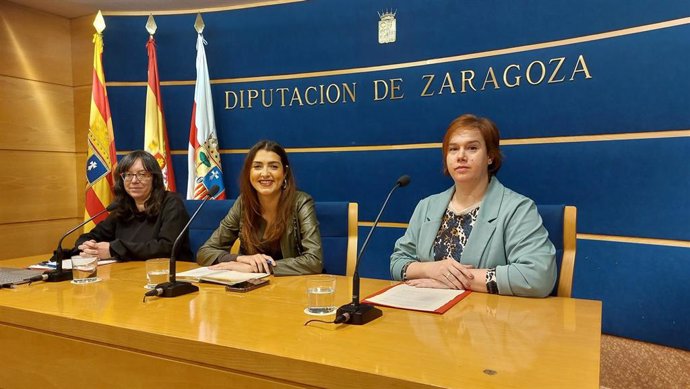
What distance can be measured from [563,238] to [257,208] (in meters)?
1.37

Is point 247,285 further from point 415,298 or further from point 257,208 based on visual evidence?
point 257,208

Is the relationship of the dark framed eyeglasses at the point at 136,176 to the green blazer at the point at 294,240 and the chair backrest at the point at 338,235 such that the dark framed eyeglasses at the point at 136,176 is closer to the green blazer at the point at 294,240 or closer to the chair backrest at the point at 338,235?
the green blazer at the point at 294,240

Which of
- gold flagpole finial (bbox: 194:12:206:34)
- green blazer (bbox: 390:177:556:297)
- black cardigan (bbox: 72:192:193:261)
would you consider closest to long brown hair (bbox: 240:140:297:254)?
black cardigan (bbox: 72:192:193:261)

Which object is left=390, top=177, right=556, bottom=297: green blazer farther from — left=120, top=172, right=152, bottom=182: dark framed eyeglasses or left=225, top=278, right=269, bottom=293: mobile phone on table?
left=120, top=172, right=152, bottom=182: dark framed eyeglasses

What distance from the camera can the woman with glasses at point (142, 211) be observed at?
2676 millimetres

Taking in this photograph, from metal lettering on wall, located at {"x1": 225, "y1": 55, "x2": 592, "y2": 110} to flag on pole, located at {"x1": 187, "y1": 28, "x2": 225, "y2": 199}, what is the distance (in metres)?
0.20

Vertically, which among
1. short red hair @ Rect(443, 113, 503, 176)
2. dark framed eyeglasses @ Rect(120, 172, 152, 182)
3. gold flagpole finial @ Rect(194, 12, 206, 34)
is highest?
gold flagpole finial @ Rect(194, 12, 206, 34)

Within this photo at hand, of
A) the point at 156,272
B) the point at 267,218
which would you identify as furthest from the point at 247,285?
the point at 267,218

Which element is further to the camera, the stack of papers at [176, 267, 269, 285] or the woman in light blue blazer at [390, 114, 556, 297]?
the stack of papers at [176, 267, 269, 285]

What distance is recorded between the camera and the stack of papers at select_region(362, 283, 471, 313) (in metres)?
1.44

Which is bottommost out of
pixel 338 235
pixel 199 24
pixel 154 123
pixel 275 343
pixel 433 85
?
pixel 275 343

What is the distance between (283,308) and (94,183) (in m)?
3.16

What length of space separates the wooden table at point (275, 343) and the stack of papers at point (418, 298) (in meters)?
0.04

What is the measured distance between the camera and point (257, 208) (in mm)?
2420
